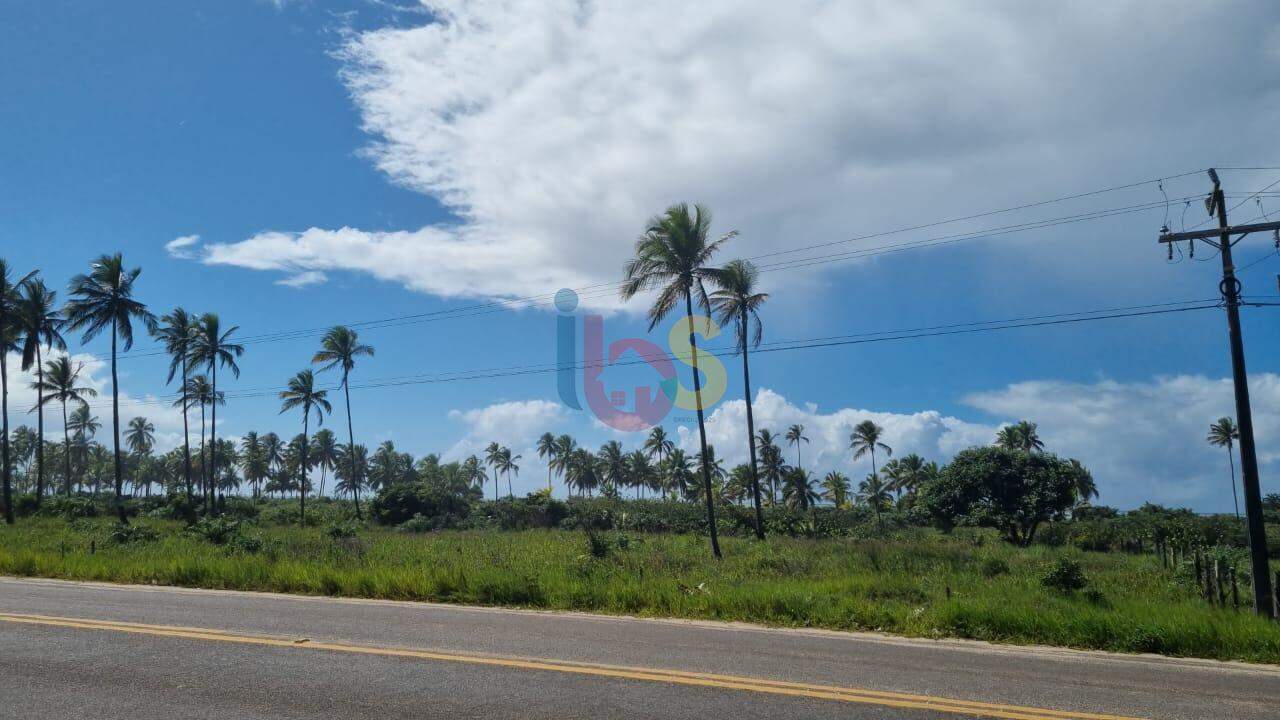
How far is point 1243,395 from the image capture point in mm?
13688

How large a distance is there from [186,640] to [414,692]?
399 centimetres

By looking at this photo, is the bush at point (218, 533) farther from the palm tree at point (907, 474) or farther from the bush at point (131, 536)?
the palm tree at point (907, 474)

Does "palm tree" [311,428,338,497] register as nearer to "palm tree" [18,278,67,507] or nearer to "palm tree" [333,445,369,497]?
"palm tree" [333,445,369,497]

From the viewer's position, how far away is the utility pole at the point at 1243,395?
12.5 meters

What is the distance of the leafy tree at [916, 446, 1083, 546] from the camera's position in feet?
121

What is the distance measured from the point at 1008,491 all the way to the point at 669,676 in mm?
35330

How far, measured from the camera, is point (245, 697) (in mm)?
6605

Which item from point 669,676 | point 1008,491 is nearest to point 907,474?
point 1008,491

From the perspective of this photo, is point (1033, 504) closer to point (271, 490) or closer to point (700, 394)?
point (700, 394)

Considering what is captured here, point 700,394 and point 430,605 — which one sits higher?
point 700,394

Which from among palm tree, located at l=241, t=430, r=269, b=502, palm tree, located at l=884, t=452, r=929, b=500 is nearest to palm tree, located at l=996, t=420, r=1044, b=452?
palm tree, located at l=884, t=452, r=929, b=500

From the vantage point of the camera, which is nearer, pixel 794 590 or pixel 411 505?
pixel 794 590

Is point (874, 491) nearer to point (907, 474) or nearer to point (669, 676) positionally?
point (907, 474)

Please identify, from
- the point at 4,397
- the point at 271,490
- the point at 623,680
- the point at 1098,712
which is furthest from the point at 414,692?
the point at 271,490
